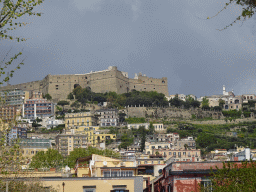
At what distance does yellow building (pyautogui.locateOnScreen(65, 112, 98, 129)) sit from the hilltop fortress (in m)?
21.0

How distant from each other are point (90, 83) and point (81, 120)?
92.1 feet

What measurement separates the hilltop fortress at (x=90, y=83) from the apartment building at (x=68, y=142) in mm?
41578

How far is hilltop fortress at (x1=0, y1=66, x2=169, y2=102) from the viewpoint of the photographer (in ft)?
482

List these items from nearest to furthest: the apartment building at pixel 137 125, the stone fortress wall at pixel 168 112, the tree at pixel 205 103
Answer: the apartment building at pixel 137 125 < the stone fortress wall at pixel 168 112 < the tree at pixel 205 103

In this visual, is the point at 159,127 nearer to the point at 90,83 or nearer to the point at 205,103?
the point at 205,103

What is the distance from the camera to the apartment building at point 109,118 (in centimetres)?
12150

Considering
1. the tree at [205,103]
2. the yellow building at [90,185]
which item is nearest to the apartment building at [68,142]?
the tree at [205,103]

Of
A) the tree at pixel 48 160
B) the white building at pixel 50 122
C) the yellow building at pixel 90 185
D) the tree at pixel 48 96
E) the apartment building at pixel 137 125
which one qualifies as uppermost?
the tree at pixel 48 96

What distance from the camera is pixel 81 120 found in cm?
12281

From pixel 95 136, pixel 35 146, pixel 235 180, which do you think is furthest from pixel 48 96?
pixel 235 180

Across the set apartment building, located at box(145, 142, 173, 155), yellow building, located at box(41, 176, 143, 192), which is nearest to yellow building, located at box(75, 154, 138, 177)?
yellow building, located at box(41, 176, 143, 192)

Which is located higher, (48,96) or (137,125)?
(48,96)

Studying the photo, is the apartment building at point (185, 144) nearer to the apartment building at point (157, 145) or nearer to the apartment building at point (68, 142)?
Answer: the apartment building at point (157, 145)

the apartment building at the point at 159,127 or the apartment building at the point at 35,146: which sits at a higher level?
the apartment building at the point at 159,127
